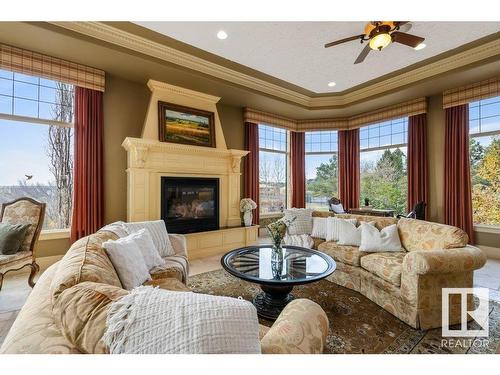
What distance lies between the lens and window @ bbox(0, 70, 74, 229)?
3238 millimetres

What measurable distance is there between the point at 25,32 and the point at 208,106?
2568 millimetres

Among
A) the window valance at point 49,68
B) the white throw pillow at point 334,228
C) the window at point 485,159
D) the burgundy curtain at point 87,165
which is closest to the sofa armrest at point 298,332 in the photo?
the white throw pillow at point 334,228

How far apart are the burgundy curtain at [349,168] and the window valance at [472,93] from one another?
182cm

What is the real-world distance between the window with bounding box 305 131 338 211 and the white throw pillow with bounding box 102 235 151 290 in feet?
16.5

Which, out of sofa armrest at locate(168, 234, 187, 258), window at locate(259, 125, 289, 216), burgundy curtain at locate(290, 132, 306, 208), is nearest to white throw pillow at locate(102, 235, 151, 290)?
sofa armrest at locate(168, 234, 187, 258)

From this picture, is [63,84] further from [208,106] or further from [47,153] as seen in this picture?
[208,106]

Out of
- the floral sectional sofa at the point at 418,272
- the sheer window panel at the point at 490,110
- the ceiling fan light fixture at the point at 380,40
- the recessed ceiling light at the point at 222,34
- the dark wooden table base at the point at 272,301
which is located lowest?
the dark wooden table base at the point at 272,301

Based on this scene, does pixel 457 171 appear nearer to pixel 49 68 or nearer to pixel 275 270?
pixel 275 270

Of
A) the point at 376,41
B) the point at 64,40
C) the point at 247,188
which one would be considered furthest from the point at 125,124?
the point at 376,41

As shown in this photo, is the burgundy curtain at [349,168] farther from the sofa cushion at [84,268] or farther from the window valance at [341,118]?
the sofa cushion at [84,268]

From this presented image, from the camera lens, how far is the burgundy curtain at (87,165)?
3463mm

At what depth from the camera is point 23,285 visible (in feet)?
9.32

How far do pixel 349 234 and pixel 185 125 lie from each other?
3.23 m

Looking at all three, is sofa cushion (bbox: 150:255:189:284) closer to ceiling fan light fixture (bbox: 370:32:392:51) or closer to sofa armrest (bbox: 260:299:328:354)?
sofa armrest (bbox: 260:299:328:354)
